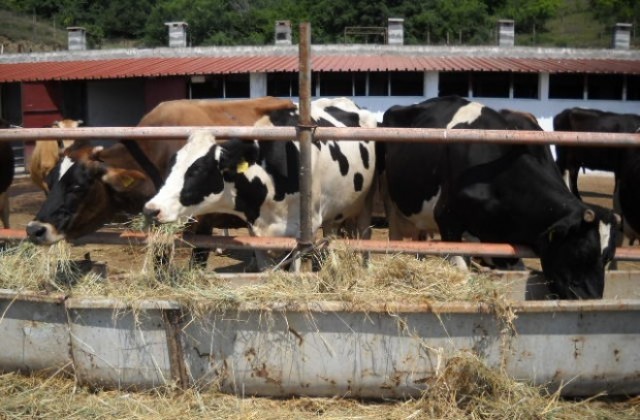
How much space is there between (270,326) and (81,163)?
1.92 meters

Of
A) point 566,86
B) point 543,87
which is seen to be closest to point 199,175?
point 543,87

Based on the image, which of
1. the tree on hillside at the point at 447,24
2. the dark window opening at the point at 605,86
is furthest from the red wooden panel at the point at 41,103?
the tree on hillside at the point at 447,24

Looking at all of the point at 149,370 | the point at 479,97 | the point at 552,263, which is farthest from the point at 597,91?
the point at 149,370

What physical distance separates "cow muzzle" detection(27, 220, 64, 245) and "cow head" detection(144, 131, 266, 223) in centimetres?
70

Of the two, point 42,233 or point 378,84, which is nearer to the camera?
A: point 42,233

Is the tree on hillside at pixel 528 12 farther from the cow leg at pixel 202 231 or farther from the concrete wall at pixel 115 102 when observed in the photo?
the cow leg at pixel 202 231

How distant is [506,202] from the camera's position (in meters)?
4.79

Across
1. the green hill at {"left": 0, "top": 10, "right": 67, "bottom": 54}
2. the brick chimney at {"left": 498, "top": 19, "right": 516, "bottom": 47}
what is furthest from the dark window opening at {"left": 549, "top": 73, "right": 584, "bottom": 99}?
the green hill at {"left": 0, "top": 10, "right": 67, "bottom": 54}

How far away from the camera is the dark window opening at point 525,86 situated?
72.7 ft

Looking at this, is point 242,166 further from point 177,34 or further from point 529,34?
point 529,34

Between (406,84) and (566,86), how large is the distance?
501 cm

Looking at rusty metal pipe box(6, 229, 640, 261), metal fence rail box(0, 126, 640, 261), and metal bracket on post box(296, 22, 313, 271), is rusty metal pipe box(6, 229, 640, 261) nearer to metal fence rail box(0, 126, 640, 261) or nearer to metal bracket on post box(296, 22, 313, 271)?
metal fence rail box(0, 126, 640, 261)

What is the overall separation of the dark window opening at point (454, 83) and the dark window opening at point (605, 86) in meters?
3.78

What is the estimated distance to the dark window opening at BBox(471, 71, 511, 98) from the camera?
2217 cm
